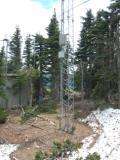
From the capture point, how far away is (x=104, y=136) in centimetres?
2017

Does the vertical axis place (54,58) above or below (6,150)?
above

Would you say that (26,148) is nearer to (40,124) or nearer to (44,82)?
(40,124)

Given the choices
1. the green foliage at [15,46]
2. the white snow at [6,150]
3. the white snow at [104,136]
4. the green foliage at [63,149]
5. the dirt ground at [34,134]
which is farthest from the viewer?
the green foliage at [15,46]

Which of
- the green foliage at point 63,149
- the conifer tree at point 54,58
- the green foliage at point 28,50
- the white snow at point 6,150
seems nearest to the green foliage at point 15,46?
the green foliage at point 28,50

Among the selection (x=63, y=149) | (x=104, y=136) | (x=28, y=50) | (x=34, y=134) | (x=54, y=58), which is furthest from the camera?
(x=28, y=50)

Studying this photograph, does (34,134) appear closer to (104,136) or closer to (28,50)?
(104,136)

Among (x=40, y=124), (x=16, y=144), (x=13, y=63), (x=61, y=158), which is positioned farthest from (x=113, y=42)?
(x=13, y=63)

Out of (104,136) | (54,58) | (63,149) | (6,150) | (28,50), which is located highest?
(28,50)

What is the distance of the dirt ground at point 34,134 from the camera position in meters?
19.6

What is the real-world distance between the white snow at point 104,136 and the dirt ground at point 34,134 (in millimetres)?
701

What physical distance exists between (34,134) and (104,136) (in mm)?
4476

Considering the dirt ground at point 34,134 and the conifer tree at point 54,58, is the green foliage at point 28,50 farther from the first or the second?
the dirt ground at point 34,134

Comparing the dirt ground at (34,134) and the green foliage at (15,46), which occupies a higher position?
the green foliage at (15,46)

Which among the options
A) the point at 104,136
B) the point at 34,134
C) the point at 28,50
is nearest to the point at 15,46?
the point at 28,50
